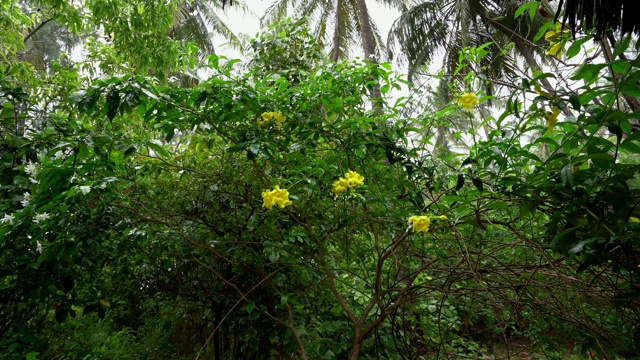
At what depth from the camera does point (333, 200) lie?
1609 mm

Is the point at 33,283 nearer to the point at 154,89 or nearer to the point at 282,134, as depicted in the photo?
the point at 154,89

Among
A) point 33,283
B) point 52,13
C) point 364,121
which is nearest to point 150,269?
point 33,283

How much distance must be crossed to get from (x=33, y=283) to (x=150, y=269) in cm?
86

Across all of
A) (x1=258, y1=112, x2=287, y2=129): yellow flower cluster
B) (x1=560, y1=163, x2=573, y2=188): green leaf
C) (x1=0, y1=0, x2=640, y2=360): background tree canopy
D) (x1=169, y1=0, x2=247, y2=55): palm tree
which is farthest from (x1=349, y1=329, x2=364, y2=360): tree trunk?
(x1=169, y1=0, x2=247, y2=55): palm tree

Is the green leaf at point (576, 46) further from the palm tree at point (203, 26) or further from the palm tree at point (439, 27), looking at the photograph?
the palm tree at point (203, 26)

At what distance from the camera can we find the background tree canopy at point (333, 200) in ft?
3.49

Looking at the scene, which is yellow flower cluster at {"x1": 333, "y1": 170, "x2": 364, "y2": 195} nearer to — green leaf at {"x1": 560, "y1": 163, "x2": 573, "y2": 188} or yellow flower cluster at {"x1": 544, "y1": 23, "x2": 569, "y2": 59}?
green leaf at {"x1": 560, "y1": 163, "x2": 573, "y2": 188}

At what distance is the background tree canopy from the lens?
41.8 inches

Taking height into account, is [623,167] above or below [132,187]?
below

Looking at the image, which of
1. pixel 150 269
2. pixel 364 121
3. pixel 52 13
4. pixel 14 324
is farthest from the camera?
pixel 52 13

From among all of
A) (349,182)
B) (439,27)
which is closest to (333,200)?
(349,182)

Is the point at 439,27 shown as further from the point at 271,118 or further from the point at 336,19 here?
the point at 271,118

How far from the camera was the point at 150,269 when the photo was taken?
242cm

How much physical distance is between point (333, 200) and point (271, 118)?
0.40 metres
